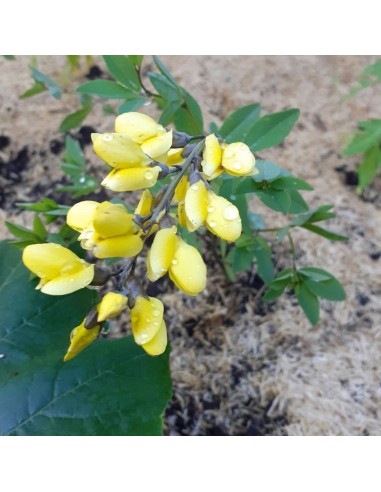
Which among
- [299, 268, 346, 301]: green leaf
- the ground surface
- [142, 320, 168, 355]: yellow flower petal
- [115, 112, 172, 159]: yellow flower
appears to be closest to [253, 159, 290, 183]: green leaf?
[115, 112, 172, 159]: yellow flower

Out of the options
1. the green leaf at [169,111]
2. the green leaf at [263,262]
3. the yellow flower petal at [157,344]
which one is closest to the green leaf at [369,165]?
the green leaf at [263,262]

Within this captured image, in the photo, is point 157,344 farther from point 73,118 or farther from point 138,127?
point 73,118

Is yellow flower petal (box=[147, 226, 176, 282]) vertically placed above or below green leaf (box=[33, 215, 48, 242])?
above

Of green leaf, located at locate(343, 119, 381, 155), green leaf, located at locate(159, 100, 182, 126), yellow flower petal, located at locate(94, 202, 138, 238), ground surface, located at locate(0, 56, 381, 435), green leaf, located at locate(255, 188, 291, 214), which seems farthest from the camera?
green leaf, located at locate(343, 119, 381, 155)

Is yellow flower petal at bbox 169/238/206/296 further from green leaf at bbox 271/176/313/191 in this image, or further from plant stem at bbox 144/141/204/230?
green leaf at bbox 271/176/313/191

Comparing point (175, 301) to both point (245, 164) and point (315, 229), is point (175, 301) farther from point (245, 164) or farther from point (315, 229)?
point (245, 164)

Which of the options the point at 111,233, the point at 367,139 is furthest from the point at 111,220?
the point at 367,139

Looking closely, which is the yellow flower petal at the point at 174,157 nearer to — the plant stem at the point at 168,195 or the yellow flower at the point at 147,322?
the plant stem at the point at 168,195
